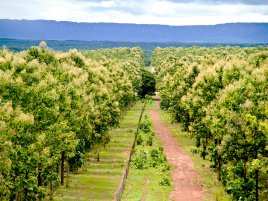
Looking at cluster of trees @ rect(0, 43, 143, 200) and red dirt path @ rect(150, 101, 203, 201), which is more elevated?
cluster of trees @ rect(0, 43, 143, 200)

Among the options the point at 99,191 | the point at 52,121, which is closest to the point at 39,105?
the point at 52,121

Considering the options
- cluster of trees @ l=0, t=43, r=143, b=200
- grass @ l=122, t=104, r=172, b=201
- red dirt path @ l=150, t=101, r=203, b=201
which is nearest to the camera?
cluster of trees @ l=0, t=43, r=143, b=200

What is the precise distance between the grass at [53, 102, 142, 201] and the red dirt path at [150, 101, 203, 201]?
7.34 meters

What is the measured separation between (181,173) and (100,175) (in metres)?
11.7

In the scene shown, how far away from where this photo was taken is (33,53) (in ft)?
230

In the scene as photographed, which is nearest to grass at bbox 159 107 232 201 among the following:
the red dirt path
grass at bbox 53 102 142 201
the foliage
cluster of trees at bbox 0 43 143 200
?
the red dirt path

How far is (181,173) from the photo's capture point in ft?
211

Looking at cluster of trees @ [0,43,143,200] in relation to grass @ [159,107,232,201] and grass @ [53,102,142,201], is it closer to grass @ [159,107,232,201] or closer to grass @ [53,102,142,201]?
grass @ [53,102,142,201]

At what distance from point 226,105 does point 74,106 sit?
62.2 ft

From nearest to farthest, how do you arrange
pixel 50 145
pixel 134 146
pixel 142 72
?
pixel 50 145, pixel 134 146, pixel 142 72

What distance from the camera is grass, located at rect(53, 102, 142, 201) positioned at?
2050 inches

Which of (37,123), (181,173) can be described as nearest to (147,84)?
(181,173)

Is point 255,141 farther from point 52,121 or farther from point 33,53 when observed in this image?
point 33,53

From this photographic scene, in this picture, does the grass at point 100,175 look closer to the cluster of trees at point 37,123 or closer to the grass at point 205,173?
the cluster of trees at point 37,123
